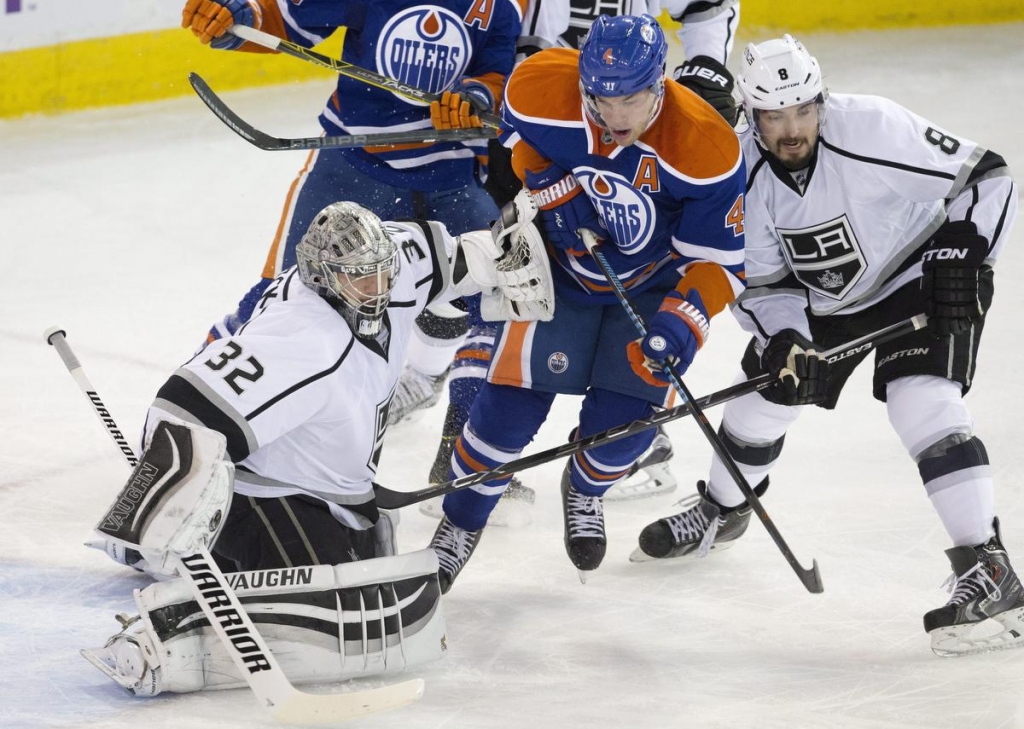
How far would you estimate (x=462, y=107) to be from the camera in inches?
131

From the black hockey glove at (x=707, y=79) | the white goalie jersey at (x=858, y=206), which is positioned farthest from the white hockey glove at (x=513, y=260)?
the black hockey glove at (x=707, y=79)

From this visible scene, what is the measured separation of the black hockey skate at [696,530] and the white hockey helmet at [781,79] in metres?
0.94

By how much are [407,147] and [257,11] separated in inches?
19.2

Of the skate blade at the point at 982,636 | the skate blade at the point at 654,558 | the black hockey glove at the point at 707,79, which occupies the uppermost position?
the black hockey glove at the point at 707,79

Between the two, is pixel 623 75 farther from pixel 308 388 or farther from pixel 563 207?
pixel 308 388

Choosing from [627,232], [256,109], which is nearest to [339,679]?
[627,232]

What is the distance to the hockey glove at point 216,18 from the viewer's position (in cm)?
333

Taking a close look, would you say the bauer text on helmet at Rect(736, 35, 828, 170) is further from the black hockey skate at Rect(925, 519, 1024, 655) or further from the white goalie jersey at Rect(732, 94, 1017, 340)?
the black hockey skate at Rect(925, 519, 1024, 655)

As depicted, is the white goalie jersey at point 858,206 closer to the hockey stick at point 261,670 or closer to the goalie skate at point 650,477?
the goalie skate at point 650,477

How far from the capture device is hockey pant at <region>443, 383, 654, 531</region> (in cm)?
289

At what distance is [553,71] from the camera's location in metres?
2.75

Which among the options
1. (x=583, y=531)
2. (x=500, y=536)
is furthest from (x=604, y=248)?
(x=500, y=536)

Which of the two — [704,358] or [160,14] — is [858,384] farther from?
[160,14]

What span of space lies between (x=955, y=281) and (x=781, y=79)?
50 cm
